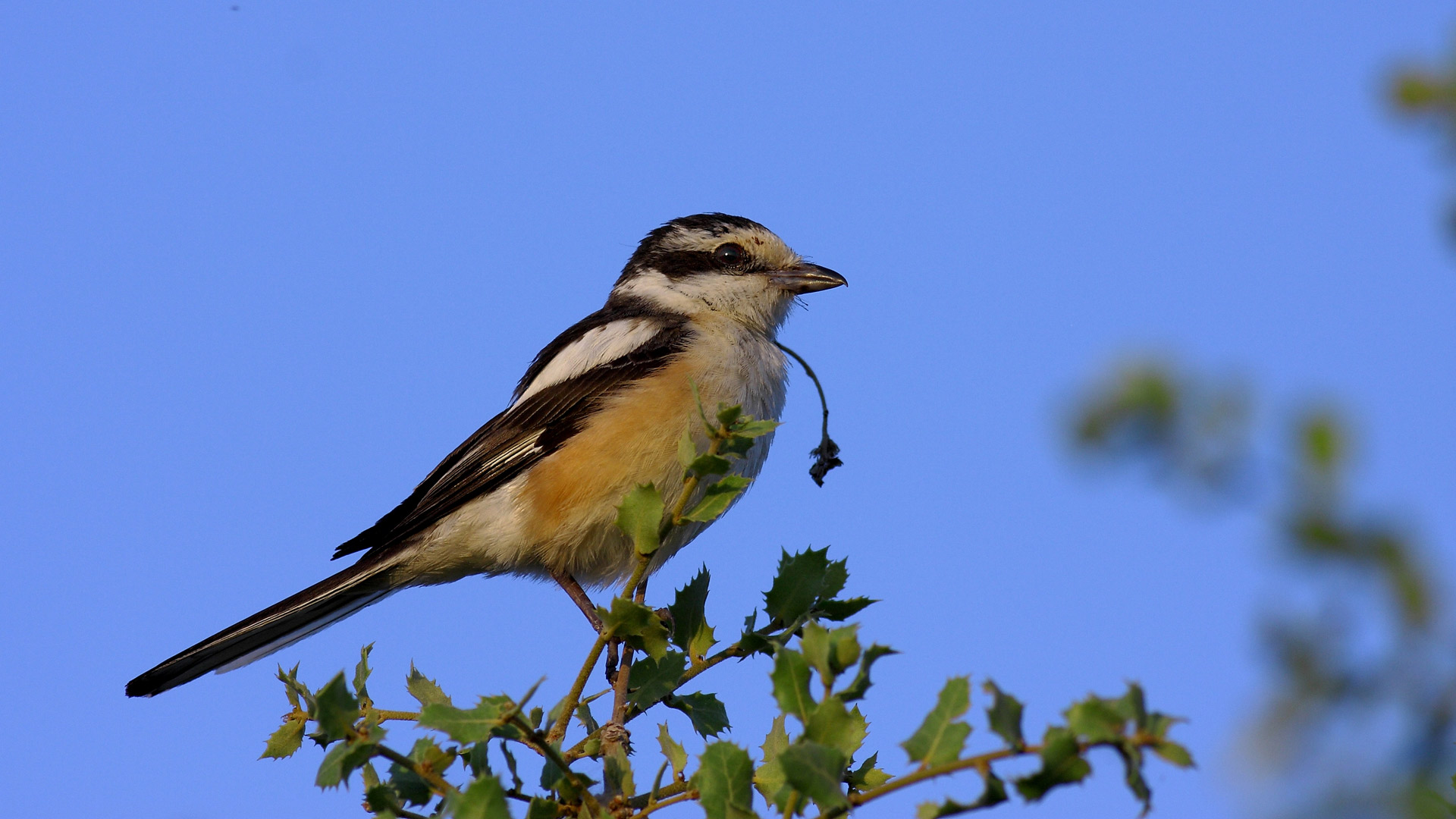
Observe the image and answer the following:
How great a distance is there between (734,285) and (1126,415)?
4420 mm

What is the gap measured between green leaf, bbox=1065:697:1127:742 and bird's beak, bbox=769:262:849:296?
4.81 metres

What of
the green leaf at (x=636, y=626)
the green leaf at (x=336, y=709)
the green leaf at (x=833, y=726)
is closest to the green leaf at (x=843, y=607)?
the green leaf at (x=636, y=626)

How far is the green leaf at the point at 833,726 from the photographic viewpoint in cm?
204

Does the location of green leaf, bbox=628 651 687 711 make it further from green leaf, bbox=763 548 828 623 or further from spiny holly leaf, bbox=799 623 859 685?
spiny holly leaf, bbox=799 623 859 685

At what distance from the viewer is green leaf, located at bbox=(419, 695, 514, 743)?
220 cm

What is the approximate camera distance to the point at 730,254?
21.9 feet

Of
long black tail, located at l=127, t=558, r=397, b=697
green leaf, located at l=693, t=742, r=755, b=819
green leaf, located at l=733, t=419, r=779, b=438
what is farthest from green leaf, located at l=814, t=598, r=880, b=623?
long black tail, located at l=127, t=558, r=397, b=697

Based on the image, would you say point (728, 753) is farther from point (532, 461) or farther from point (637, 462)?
point (532, 461)

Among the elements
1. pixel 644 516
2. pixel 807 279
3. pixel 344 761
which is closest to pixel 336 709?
pixel 344 761

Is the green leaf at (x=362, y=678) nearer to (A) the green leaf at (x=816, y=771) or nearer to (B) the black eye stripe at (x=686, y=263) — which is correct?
(A) the green leaf at (x=816, y=771)

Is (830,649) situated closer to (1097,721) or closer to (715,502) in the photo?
(1097,721)

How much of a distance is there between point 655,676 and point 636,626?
0.92ft

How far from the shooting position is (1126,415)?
2205mm

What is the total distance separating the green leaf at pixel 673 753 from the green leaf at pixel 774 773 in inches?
7.0
